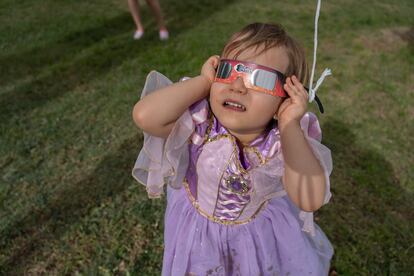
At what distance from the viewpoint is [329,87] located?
168 inches

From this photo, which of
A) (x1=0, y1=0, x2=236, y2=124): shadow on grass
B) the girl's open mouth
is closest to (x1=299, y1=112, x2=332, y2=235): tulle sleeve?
the girl's open mouth

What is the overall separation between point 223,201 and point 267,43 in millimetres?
645

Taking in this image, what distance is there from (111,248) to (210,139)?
1.26m

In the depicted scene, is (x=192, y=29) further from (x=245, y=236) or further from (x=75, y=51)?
(x=245, y=236)

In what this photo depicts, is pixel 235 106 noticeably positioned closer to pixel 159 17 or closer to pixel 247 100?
pixel 247 100

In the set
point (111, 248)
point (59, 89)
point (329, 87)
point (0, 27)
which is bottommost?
point (329, 87)

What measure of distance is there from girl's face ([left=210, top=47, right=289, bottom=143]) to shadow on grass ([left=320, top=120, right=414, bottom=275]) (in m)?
1.45

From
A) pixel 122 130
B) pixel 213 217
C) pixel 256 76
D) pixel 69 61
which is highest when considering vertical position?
pixel 256 76

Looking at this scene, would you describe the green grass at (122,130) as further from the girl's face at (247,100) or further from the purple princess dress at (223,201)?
the girl's face at (247,100)

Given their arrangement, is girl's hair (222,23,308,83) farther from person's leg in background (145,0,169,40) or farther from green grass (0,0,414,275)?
person's leg in background (145,0,169,40)

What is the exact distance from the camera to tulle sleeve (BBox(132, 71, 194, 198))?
4.86 ft

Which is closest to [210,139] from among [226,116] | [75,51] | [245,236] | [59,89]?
→ [226,116]

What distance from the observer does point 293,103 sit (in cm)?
135

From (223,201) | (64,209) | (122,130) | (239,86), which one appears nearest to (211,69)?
(239,86)
